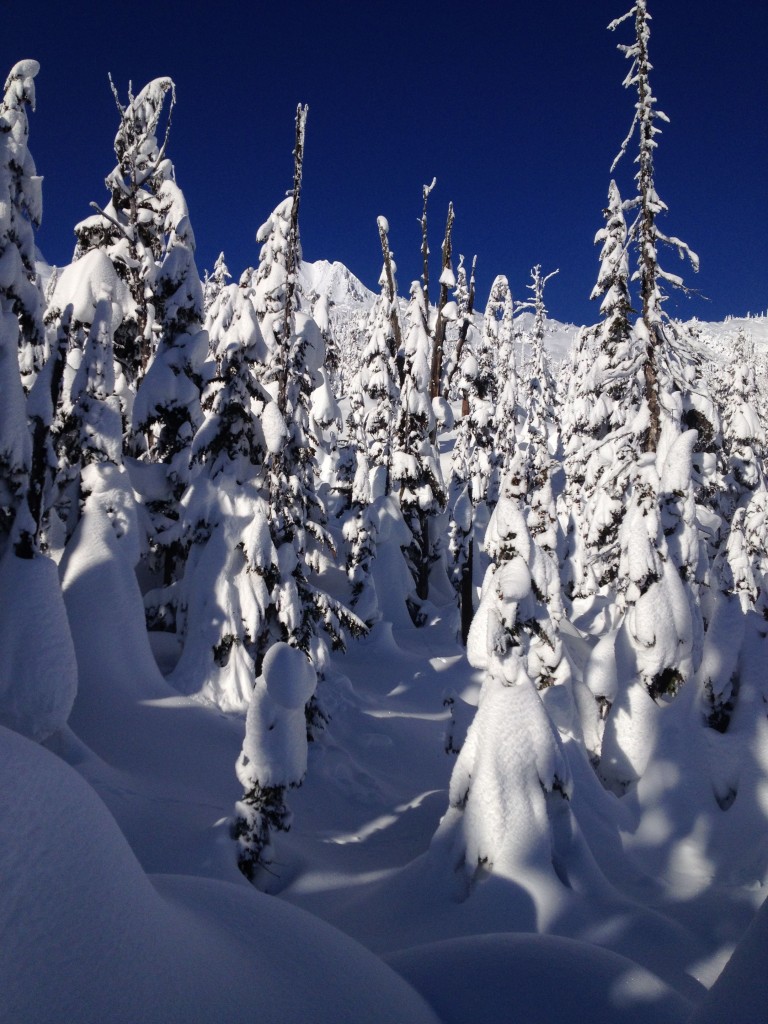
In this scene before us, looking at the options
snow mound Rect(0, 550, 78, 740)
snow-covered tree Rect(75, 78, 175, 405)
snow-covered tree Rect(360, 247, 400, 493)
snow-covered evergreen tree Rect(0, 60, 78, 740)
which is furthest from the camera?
snow-covered tree Rect(360, 247, 400, 493)

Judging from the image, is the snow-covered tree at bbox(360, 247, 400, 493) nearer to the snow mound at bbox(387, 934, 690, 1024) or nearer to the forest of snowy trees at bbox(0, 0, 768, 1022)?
the forest of snowy trees at bbox(0, 0, 768, 1022)

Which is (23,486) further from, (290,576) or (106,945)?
(106,945)

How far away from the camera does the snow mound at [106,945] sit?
1.78 meters

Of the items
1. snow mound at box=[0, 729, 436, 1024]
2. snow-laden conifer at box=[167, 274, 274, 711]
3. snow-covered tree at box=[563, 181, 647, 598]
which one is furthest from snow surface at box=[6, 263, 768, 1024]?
snow-covered tree at box=[563, 181, 647, 598]

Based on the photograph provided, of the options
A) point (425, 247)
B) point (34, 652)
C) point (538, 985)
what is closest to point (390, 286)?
point (425, 247)

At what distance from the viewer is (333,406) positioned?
2383 centimetres

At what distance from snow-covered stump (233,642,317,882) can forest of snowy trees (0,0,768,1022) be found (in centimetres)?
3

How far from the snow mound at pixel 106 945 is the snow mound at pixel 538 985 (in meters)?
0.76

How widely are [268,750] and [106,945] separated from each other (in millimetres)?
5181

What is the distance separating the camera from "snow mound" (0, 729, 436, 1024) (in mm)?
1784

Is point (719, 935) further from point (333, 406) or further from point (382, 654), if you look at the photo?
point (333, 406)

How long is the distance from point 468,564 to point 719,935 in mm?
16926

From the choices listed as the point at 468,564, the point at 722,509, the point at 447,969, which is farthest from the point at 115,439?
the point at 722,509

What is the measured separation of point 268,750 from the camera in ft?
22.9
